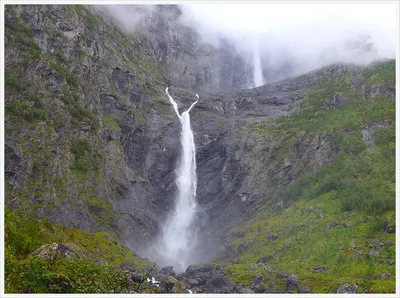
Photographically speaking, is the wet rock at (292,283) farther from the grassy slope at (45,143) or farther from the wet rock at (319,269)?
the grassy slope at (45,143)

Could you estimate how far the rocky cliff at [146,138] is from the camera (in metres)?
54.5

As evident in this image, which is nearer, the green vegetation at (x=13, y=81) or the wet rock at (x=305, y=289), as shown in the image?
the wet rock at (x=305, y=289)

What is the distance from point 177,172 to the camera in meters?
72.6

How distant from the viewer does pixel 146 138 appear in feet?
243

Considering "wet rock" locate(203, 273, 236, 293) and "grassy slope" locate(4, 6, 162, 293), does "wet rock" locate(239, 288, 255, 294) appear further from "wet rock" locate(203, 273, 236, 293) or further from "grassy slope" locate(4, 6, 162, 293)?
"grassy slope" locate(4, 6, 162, 293)

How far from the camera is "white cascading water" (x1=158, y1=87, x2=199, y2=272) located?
5959 cm

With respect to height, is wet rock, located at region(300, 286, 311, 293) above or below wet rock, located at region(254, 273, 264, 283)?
below

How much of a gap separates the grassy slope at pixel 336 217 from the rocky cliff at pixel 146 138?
357 mm

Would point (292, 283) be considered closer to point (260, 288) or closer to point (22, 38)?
point (260, 288)

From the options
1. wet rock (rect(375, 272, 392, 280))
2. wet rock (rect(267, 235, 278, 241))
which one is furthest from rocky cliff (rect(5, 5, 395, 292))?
wet rock (rect(375, 272, 392, 280))

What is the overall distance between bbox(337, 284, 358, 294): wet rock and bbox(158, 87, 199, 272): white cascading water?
82.3 ft

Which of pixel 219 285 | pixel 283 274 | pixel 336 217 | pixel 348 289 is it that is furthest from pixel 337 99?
pixel 219 285

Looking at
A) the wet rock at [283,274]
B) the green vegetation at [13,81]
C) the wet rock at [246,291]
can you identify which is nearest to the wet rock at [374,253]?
the wet rock at [283,274]

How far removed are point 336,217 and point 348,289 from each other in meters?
15.6
